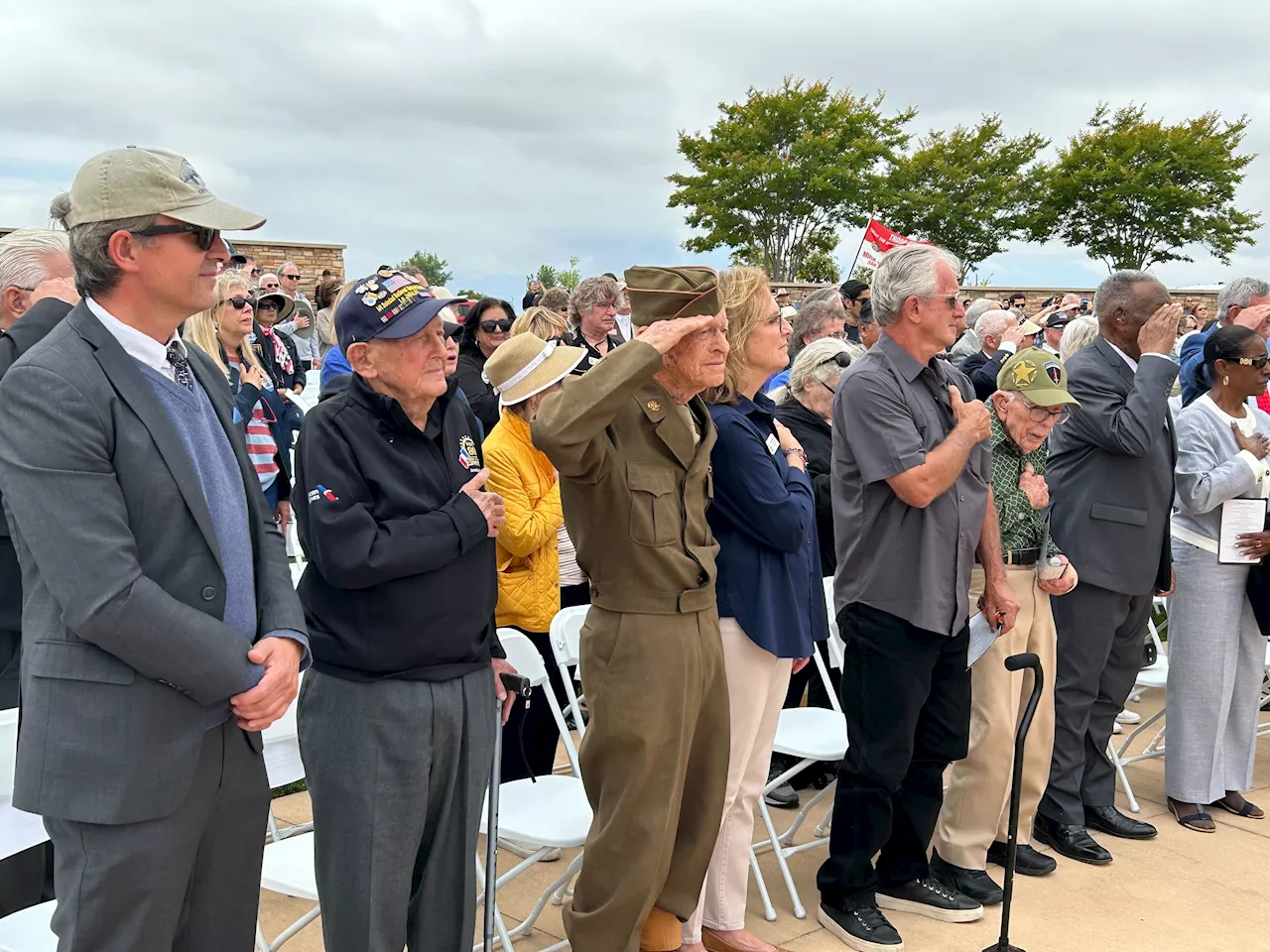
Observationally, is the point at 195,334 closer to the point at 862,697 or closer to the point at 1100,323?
the point at 862,697

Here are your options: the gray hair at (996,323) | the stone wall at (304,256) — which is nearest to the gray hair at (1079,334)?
the gray hair at (996,323)

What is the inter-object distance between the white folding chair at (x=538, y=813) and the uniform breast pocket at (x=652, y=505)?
31.9 inches

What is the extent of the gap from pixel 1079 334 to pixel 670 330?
3.19 meters

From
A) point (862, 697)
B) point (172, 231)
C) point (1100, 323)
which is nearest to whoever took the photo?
point (172, 231)

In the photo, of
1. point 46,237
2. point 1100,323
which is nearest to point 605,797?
point 46,237

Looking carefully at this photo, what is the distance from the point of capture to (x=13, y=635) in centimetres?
317

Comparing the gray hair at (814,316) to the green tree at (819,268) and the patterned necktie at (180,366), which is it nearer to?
the patterned necktie at (180,366)

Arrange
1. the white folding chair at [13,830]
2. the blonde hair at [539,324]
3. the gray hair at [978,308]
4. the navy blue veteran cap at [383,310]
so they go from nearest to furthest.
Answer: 1. the white folding chair at [13,830]
2. the navy blue veteran cap at [383,310]
3. the blonde hair at [539,324]
4. the gray hair at [978,308]

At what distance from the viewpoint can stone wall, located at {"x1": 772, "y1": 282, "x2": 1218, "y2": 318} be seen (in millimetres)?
24359

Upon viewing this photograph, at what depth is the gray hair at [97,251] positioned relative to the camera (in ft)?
7.09

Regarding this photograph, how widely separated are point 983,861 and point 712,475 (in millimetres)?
1937

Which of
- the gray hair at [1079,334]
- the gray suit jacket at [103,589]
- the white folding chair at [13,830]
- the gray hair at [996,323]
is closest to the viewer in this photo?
the gray suit jacket at [103,589]

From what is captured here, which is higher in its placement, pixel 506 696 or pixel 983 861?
pixel 506 696

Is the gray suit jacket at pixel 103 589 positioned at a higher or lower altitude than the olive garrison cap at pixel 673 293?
lower
